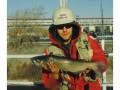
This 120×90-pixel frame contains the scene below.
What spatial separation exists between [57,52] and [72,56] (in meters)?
0.14

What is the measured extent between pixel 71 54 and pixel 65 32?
212 millimetres

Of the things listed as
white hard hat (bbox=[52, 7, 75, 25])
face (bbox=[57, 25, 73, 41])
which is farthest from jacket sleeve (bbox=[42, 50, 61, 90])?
white hard hat (bbox=[52, 7, 75, 25])

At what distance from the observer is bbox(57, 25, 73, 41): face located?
261cm

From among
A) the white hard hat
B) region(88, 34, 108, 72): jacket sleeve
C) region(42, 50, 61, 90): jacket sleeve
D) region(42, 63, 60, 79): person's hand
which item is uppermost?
the white hard hat

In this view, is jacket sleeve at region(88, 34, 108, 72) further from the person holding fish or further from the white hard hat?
the white hard hat

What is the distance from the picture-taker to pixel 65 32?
261cm

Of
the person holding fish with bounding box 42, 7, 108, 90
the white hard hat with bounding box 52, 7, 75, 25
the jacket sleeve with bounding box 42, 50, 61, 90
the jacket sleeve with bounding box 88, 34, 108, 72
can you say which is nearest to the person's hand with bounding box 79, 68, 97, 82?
the person holding fish with bounding box 42, 7, 108, 90

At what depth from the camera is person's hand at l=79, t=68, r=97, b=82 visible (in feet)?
8.70

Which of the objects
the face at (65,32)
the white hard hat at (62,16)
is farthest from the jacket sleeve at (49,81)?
the white hard hat at (62,16)

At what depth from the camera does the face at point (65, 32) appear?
8.58 feet

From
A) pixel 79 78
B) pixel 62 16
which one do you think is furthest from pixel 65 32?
pixel 79 78

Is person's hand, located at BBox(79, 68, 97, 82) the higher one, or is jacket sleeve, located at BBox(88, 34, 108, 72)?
jacket sleeve, located at BBox(88, 34, 108, 72)
